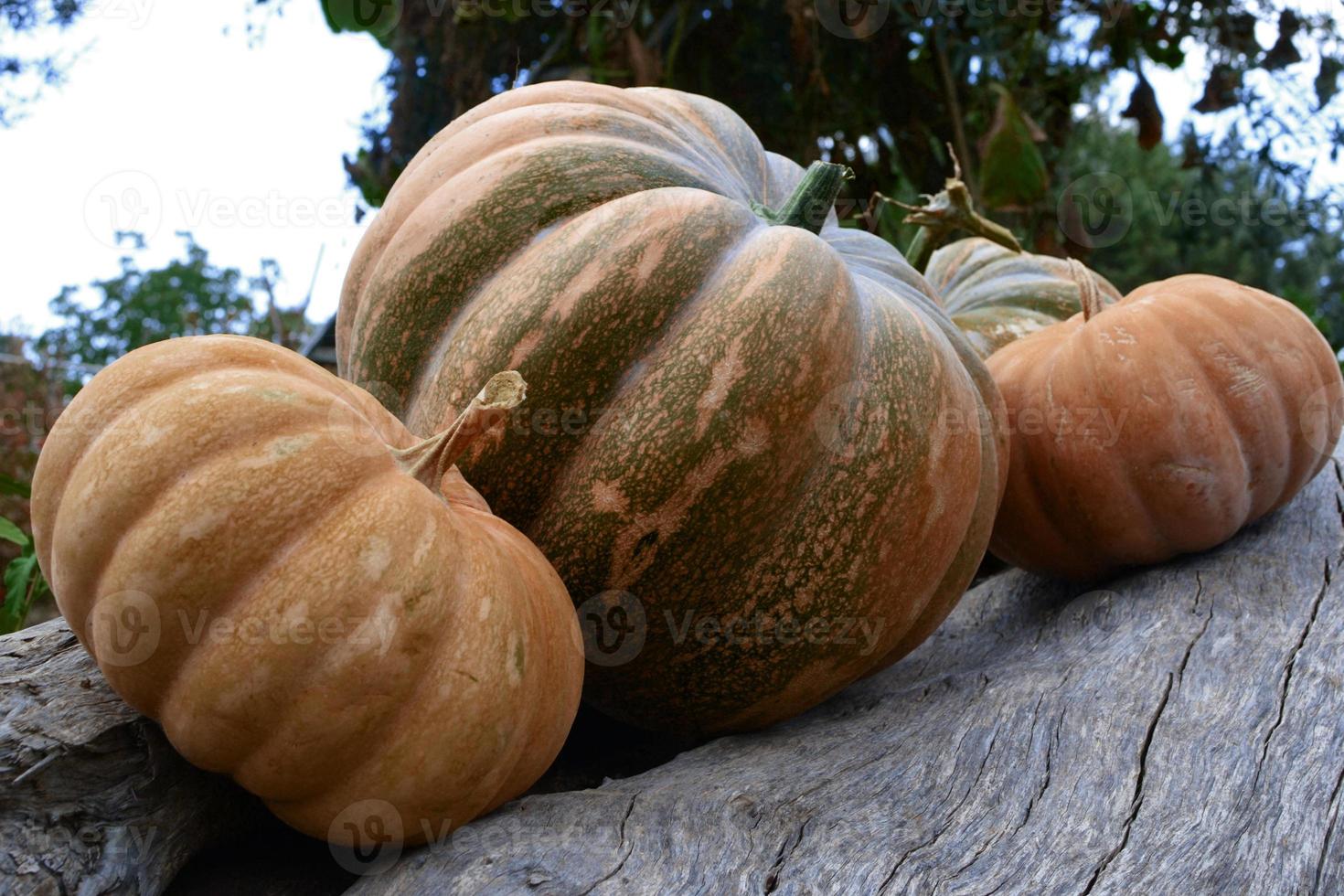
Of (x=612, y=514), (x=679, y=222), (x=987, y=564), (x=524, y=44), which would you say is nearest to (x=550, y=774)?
(x=612, y=514)

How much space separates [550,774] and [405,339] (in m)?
0.73

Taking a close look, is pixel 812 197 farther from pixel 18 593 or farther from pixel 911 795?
pixel 18 593

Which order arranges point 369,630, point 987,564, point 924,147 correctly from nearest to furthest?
point 369,630 → point 987,564 → point 924,147

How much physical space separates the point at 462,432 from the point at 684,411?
354 millimetres

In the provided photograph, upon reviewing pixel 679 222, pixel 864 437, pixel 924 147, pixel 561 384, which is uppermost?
pixel 679 222

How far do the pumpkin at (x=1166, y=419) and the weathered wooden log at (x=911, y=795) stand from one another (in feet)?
0.88

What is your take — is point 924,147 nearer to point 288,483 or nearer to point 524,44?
point 524,44

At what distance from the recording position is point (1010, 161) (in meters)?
3.75

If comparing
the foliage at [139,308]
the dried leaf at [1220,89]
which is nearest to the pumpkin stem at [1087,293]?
the dried leaf at [1220,89]

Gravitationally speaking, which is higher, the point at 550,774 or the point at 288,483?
the point at 288,483

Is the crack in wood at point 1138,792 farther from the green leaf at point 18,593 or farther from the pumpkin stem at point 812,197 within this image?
the green leaf at point 18,593

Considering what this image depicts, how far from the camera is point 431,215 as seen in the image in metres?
1.72

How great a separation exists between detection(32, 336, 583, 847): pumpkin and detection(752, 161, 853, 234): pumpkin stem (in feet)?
2.36

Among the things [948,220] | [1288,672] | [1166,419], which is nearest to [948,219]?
[948,220]
